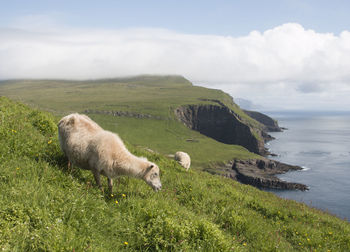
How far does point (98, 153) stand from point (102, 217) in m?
2.60

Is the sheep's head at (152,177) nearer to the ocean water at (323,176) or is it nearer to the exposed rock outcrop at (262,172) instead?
the ocean water at (323,176)

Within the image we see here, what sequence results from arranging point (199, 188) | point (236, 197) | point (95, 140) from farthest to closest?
point (236, 197) → point (199, 188) → point (95, 140)

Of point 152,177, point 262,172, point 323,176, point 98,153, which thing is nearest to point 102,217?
point 98,153

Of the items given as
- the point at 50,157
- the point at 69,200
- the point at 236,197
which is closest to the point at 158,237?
the point at 69,200

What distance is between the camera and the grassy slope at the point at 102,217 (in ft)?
16.0

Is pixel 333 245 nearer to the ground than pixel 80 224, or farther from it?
nearer to the ground

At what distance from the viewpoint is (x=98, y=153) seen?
8.20 metres

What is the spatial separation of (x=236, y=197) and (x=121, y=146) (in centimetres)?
666

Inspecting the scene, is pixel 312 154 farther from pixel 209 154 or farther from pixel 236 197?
pixel 236 197

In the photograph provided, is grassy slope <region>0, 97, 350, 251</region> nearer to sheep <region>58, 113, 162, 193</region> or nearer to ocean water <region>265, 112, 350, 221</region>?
sheep <region>58, 113, 162, 193</region>

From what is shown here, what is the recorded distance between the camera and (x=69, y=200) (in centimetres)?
593

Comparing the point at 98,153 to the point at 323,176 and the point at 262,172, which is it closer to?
the point at 323,176

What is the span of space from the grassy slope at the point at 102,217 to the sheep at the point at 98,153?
1.72 ft

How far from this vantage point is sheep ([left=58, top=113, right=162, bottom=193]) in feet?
27.0
